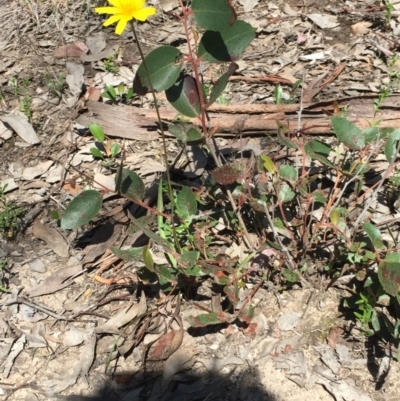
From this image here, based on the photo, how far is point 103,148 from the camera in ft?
9.87

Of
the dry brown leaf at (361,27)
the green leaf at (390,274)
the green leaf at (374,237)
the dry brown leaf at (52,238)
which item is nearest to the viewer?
the green leaf at (390,274)

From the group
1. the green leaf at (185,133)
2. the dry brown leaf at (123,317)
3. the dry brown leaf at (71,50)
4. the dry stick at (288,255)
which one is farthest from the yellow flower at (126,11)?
the dry brown leaf at (71,50)

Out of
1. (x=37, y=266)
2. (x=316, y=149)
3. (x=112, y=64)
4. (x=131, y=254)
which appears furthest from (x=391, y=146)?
(x=112, y=64)

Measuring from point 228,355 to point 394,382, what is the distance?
0.60m

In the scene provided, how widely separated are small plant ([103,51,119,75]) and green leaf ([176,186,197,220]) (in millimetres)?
1384

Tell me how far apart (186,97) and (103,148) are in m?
Result: 0.94

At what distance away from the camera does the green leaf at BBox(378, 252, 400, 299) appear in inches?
73.0

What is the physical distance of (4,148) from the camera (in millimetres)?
3113

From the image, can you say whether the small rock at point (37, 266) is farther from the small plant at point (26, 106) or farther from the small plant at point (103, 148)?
the small plant at point (26, 106)

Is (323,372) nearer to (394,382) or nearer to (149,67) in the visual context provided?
(394,382)

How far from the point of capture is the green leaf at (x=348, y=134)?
2.21 meters

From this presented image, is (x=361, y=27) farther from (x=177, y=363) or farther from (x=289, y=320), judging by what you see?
(x=177, y=363)

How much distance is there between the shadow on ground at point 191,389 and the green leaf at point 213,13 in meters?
1.24

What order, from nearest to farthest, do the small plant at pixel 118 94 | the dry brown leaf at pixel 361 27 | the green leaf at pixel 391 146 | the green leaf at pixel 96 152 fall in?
the green leaf at pixel 391 146, the green leaf at pixel 96 152, the small plant at pixel 118 94, the dry brown leaf at pixel 361 27
